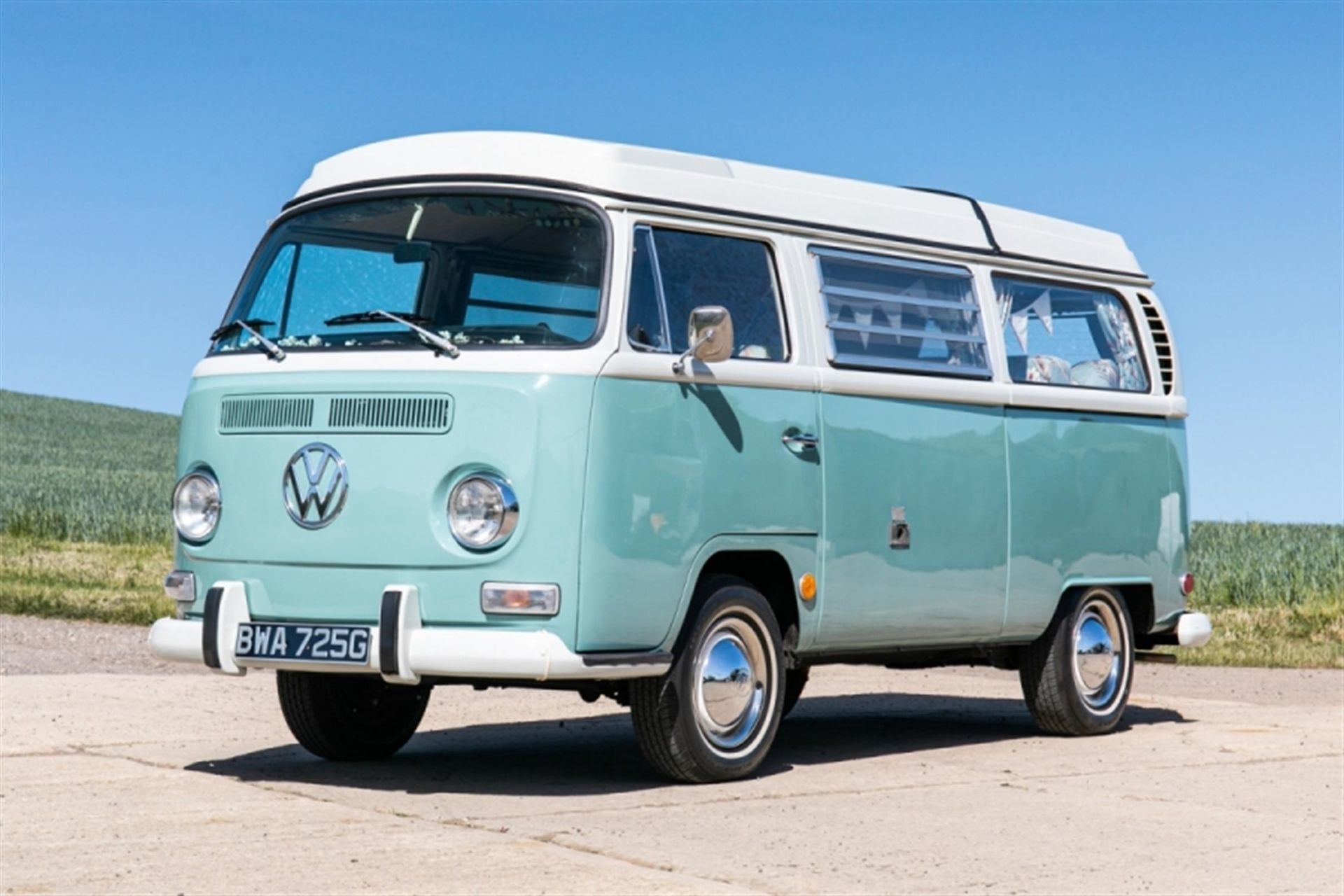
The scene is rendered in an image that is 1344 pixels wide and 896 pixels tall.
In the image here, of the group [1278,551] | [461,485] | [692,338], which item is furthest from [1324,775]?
[1278,551]

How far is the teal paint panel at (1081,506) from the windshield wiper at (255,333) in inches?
153

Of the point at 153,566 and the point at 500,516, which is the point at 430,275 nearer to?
the point at 500,516

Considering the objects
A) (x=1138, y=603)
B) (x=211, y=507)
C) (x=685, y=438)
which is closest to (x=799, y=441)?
(x=685, y=438)

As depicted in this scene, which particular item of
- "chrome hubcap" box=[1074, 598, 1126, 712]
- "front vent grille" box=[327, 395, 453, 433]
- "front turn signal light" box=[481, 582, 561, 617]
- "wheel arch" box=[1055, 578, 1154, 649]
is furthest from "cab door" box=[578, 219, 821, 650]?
"wheel arch" box=[1055, 578, 1154, 649]

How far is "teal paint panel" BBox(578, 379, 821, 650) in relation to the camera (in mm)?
8406

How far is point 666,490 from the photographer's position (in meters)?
8.71

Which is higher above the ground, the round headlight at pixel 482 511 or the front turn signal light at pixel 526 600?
the round headlight at pixel 482 511

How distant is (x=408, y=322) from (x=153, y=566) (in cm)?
1740

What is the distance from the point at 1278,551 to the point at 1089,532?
1743 centimetres

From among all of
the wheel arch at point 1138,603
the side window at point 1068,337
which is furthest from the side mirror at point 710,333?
the wheel arch at point 1138,603

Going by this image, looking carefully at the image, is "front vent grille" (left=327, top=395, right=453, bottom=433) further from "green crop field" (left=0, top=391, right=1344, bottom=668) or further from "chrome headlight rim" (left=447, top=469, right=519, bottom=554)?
"green crop field" (left=0, top=391, right=1344, bottom=668)

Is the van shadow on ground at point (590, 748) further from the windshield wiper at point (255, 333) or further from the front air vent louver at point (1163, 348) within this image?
the front air vent louver at point (1163, 348)

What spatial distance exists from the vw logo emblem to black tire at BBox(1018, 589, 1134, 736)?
4402 millimetres

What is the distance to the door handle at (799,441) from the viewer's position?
9375mm
